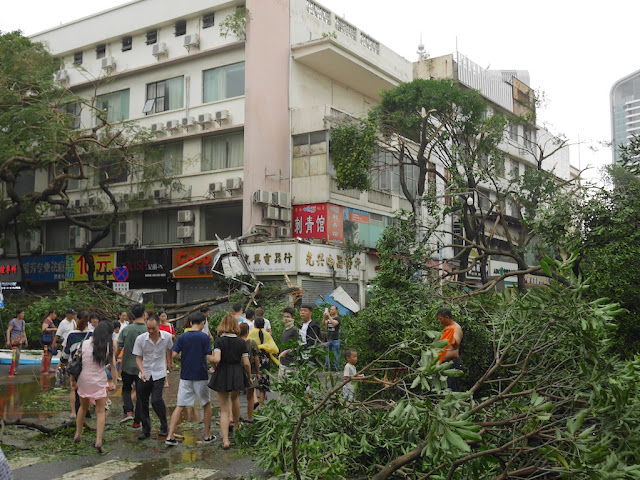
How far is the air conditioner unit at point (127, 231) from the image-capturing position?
29.8m

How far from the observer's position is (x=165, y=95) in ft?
96.1

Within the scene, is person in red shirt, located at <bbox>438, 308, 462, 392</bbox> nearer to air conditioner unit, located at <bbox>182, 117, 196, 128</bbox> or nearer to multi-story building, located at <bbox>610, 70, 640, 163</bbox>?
air conditioner unit, located at <bbox>182, 117, 196, 128</bbox>

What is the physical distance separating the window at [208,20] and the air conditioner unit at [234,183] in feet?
23.4

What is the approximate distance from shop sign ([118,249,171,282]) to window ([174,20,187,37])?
32.0ft

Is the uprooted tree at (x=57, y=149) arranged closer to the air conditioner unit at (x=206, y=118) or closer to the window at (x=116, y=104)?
the window at (x=116, y=104)

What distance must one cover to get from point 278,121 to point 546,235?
55.5ft

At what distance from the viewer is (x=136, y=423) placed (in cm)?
930

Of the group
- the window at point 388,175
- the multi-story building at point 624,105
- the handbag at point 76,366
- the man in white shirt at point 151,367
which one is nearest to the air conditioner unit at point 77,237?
the window at point 388,175

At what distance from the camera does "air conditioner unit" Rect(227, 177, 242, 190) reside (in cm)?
2630

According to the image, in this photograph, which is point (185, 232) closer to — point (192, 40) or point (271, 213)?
point (271, 213)

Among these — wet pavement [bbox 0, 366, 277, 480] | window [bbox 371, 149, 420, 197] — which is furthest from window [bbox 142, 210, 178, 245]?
wet pavement [bbox 0, 366, 277, 480]

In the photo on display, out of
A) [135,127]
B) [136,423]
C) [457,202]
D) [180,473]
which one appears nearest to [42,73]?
[135,127]

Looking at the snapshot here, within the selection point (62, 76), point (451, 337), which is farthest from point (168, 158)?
point (451, 337)

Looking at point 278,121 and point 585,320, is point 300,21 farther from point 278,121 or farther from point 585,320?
point 585,320
